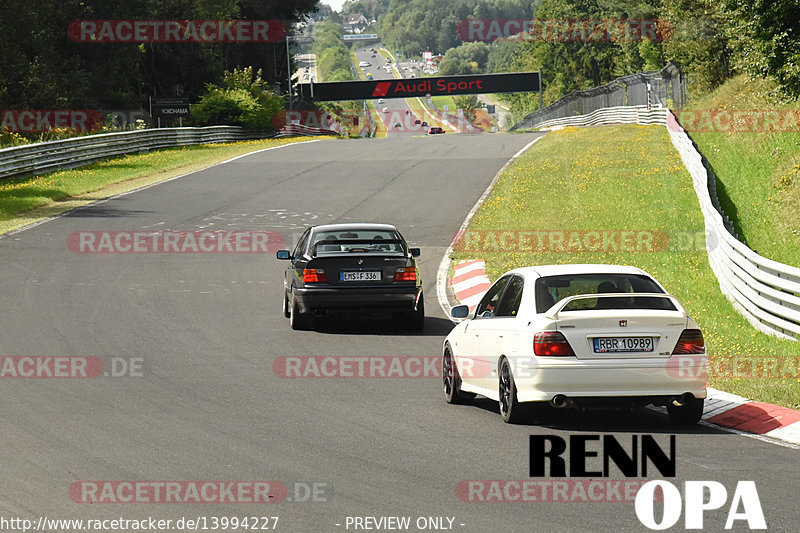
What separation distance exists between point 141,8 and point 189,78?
11.2m

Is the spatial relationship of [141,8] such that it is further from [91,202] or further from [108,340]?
[108,340]

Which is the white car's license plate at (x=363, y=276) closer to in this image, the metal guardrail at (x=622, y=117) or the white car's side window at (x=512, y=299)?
the white car's side window at (x=512, y=299)

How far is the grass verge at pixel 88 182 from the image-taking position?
29859 millimetres

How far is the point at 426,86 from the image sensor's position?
112 metres

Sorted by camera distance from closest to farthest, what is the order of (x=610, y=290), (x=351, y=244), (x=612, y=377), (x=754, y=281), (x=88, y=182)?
(x=612, y=377)
(x=610, y=290)
(x=754, y=281)
(x=351, y=244)
(x=88, y=182)

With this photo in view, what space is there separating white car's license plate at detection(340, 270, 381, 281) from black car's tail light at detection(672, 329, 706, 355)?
22.0ft

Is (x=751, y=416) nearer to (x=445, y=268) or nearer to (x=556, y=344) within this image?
(x=556, y=344)

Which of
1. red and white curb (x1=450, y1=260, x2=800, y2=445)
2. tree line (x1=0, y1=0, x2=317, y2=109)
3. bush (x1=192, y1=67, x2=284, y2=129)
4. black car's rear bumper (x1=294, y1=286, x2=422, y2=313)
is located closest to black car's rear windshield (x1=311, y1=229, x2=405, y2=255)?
black car's rear bumper (x1=294, y1=286, x2=422, y2=313)

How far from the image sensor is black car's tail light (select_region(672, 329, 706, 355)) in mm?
9305

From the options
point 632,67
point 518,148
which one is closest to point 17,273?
point 518,148

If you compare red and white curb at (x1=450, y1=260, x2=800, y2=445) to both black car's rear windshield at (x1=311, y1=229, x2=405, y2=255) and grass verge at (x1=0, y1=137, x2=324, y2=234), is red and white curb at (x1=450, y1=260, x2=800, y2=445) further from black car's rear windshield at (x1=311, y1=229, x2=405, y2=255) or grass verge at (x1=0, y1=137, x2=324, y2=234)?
grass verge at (x1=0, y1=137, x2=324, y2=234)

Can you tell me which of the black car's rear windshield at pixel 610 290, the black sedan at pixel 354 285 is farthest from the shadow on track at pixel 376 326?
the black car's rear windshield at pixel 610 290

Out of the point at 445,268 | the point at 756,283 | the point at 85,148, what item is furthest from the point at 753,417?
the point at 85,148

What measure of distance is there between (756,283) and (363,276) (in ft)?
17.2
